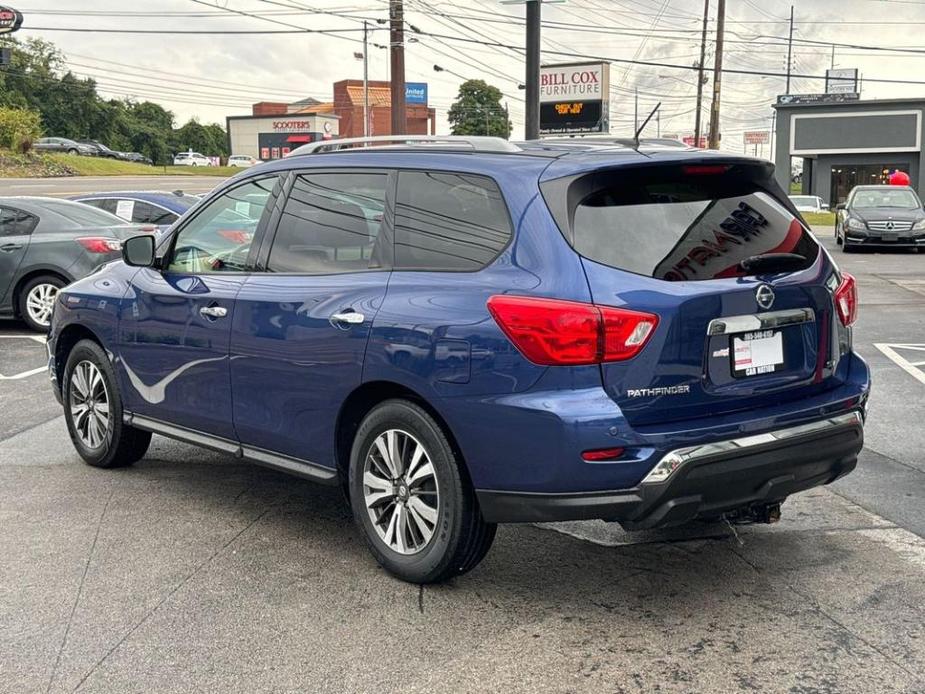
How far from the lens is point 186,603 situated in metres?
4.11

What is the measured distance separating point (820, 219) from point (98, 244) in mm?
31848

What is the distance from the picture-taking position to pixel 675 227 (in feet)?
13.1

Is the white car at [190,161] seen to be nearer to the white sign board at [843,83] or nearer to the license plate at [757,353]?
the white sign board at [843,83]

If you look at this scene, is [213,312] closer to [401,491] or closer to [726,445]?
[401,491]

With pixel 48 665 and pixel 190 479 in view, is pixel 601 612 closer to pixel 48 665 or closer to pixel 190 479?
pixel 48 665

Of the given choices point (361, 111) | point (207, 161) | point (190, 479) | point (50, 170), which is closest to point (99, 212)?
point (190, 479)

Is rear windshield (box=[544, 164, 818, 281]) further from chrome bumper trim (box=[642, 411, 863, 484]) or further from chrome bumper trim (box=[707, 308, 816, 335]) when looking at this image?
chrome bumper trim (box=[642, 411, 863, 484])

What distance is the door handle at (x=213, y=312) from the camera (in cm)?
499

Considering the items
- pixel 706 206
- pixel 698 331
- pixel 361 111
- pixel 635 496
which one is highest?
pixel 361 111

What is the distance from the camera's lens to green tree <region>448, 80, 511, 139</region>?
4857 inches

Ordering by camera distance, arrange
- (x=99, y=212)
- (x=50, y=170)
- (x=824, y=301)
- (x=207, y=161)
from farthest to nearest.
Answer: (x=207, y=161)
(x=50, y=170)
(x=99, y=212)
(x=824, y=301)

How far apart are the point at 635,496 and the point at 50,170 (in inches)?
2299

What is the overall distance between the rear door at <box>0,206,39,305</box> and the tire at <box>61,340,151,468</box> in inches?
232

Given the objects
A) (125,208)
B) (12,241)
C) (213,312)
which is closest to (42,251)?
(12,241)
